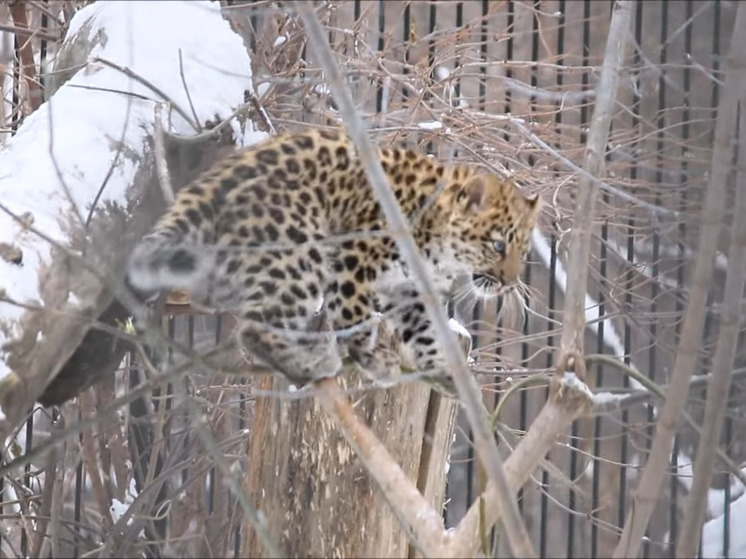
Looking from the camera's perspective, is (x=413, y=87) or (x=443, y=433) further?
(x=413, y=87)

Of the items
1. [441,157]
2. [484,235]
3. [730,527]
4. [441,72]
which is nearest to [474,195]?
[484,235]

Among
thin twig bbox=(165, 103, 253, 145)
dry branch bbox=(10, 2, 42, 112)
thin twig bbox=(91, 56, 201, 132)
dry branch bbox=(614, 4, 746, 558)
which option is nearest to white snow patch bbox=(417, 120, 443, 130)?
thin twig bbox=(165, 103, 253, 145)

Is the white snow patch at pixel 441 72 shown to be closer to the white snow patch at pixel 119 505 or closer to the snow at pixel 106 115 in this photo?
the snow at pixel 106 115

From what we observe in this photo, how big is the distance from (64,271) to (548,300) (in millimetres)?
3620

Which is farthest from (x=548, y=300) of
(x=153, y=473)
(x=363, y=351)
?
(x=363, y=351)

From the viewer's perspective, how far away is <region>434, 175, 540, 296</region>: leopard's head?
438cm

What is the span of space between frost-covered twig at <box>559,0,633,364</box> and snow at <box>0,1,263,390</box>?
129 centimetres

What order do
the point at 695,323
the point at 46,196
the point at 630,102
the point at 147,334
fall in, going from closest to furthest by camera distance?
the point at 695,323, the point at 147,334, the point at 46,196, the point at 630,102

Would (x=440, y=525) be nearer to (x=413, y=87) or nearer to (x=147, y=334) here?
(x=147, y=334)

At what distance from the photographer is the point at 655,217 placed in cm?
387

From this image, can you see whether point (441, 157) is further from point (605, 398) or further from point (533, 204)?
point (605, 398)

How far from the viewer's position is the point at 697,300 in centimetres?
266

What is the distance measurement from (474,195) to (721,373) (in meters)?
1.82

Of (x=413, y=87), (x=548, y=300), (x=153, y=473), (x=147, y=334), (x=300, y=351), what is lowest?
(x=153, y=473)
